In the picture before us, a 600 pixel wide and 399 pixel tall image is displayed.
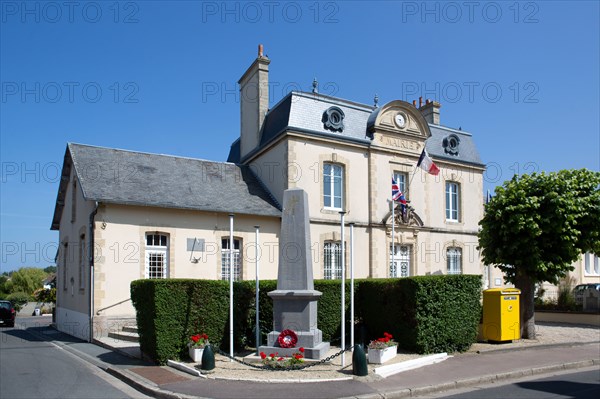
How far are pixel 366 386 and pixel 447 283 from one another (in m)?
4.15

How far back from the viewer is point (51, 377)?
10.5 m

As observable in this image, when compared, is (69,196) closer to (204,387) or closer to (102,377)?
(102,377)

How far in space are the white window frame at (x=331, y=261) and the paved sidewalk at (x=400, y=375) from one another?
794 cm

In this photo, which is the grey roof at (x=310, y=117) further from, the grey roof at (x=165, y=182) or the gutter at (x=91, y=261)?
the gutter at (x=91, y=261)

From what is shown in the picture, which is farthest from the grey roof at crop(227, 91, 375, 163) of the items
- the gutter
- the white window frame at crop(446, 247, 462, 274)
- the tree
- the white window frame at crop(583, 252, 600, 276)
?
the white window frame at crop(583, 252, 600, 276)

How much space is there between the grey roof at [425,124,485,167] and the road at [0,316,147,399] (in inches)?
681

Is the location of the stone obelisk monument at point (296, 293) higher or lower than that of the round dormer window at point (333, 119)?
Result: lower

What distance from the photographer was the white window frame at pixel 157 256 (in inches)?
689

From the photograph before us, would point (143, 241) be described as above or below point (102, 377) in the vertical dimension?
above

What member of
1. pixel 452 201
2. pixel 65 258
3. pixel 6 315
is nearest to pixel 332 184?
pixel 452 201

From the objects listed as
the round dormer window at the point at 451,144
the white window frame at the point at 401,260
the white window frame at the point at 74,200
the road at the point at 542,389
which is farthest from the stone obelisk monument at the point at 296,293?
the round dormer window at the point at 451,144

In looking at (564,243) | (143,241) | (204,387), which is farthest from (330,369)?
(143,241)

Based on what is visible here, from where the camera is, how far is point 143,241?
17344 mm

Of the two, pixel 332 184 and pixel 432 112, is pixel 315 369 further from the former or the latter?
pixel 432 112
